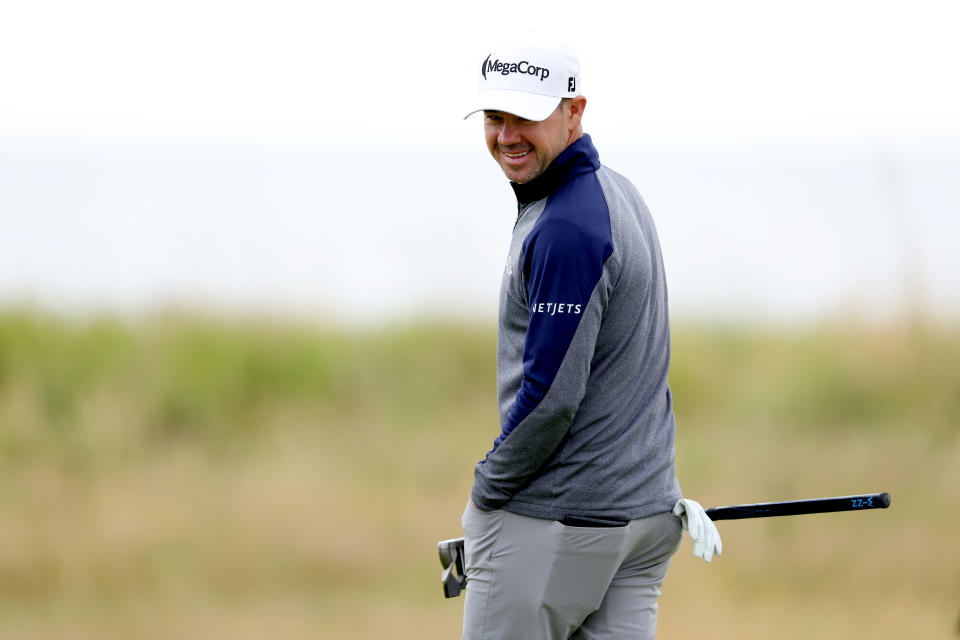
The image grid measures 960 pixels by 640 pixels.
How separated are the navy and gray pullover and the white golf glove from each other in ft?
0.09

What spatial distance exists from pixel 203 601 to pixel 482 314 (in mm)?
3227

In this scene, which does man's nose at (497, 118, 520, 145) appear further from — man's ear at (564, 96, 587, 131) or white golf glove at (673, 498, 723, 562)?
white golf glove at (673, 498, 723, 562)

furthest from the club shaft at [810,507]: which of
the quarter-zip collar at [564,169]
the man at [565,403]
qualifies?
the quarter-zip collar at [564,169]

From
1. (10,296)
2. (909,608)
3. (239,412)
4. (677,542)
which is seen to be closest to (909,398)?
(909,608)

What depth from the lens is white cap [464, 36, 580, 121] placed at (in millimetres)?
2211

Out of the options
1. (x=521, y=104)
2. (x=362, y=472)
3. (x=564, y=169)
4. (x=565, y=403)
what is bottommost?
(x=362, y=472)

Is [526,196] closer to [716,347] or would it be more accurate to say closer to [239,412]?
[239,412]

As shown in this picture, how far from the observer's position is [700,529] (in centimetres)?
226

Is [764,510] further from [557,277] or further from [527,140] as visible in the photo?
[527,140]

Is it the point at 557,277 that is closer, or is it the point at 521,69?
the point at 557,277

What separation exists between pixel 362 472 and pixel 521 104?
4367 mm

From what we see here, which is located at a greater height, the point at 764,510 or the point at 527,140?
the point at 527,140

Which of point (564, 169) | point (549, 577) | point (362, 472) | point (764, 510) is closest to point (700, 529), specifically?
point (764, 510)

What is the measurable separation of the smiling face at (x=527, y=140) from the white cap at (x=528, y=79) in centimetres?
3
